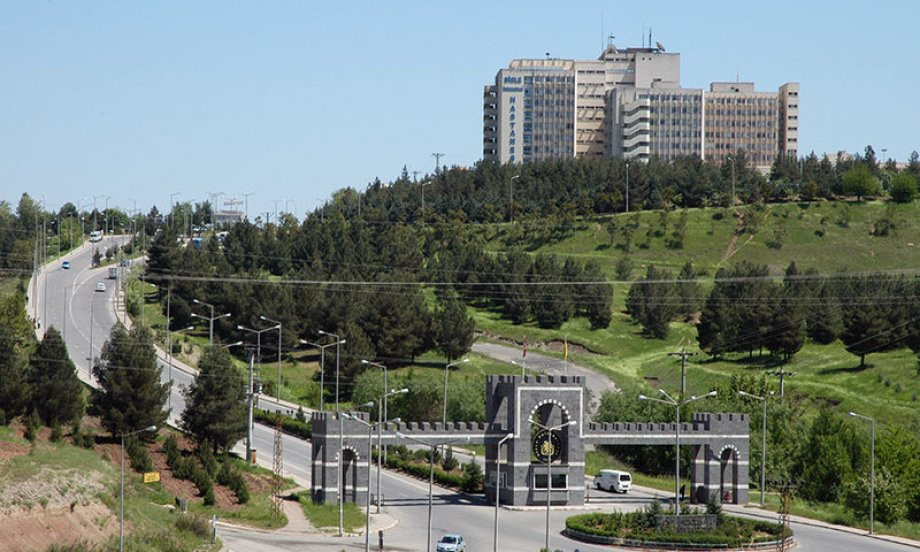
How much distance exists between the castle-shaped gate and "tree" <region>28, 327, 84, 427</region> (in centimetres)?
1595

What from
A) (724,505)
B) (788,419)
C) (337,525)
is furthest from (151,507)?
(788,419)

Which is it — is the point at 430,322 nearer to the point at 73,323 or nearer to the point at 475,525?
the point at 73,323

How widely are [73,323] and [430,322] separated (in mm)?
36323

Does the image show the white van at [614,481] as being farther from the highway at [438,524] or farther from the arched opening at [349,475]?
the arched opening at [349,475]

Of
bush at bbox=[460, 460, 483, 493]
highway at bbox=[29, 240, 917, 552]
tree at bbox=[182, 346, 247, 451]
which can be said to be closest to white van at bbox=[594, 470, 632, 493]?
highway at bbox=[29, 240, 917, 552]

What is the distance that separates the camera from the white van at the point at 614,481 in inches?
3861

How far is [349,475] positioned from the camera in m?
88.5

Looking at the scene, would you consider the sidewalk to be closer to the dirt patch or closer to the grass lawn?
the grass lawn

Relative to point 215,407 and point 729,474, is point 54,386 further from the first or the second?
point 729,474

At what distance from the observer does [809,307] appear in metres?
153

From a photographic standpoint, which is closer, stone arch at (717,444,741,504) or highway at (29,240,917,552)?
highway at (29,240,917,552)

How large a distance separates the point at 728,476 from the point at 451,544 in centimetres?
2880

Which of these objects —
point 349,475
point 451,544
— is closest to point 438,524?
point 349,475

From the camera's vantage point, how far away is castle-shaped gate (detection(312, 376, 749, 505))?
288 ft
